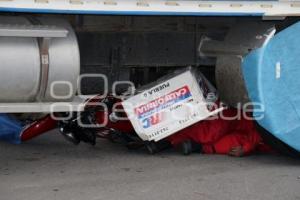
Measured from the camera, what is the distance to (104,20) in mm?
5219

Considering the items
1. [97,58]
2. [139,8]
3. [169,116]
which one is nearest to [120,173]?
[169,116]

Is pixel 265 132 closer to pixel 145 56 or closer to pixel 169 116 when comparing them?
pixel 169 116

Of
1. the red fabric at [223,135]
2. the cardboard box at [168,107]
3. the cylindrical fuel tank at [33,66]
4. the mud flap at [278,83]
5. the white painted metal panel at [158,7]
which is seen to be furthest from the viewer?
the red fabric at [223,135]

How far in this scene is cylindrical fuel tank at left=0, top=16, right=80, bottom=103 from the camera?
4367 millimetres

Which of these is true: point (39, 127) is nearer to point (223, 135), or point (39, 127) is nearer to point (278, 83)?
point (223, 135)

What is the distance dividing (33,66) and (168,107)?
1.43 m

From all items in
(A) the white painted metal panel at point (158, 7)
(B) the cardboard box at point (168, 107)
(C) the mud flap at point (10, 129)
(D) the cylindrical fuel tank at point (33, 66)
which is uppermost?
(A) the white painted metal panel at point (158, 7)

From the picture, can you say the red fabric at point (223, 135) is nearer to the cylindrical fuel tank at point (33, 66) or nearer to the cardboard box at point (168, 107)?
the cardboard box at point (168, 107)

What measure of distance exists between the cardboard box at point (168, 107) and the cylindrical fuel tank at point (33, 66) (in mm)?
880

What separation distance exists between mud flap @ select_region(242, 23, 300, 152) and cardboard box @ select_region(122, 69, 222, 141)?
0.50m

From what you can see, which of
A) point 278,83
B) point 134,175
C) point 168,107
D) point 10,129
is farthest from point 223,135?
point 10,129

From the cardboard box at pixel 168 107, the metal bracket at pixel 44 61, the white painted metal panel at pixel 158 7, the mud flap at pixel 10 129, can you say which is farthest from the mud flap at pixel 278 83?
the mud flap at pixel 10 129

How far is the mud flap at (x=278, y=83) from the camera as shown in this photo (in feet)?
16.5

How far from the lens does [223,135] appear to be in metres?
5.78
